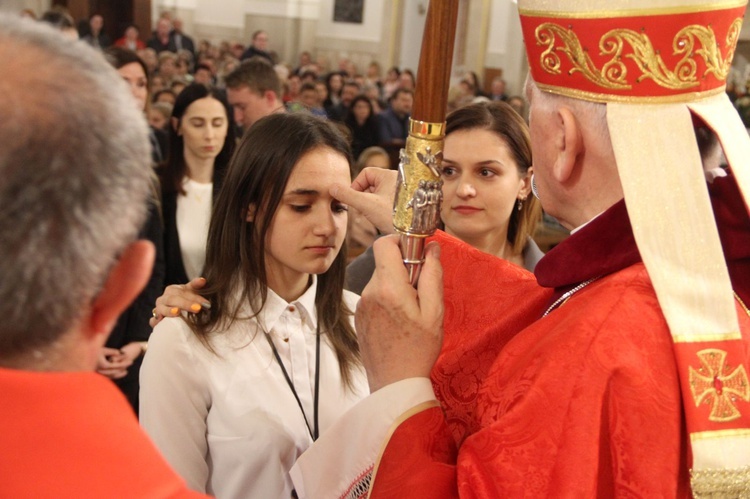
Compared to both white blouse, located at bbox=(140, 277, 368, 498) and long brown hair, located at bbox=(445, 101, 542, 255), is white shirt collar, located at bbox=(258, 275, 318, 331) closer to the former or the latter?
white blouse, located at bbox=(140, 277, 368, 498)

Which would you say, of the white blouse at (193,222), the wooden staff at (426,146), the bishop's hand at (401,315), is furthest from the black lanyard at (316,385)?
the white blouse at (193,222)

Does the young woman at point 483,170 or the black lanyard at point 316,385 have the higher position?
the young woman at point 483,170

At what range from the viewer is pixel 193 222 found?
431cm

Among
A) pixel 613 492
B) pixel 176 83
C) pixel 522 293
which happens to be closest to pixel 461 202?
pixel 522 293

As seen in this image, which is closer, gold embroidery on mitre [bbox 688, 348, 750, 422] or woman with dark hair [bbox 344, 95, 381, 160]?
gold embroidery on mitre [bbox 688, 348, 750, 422]

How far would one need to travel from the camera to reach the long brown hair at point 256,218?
234 centimetres

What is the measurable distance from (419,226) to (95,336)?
2.42 ft

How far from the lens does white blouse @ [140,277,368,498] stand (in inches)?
83.3

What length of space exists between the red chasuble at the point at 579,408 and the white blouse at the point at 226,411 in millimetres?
605

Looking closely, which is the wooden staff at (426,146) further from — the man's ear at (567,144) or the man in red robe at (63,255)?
the man in red robe at (63,255)

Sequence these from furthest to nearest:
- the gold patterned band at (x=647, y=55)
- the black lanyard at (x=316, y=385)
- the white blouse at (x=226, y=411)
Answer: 1. the black lanyard at (x=316, y=385)
2. the white blouse at (x=226, y=411)
3. the gold patterned band at (x=647, y=55)

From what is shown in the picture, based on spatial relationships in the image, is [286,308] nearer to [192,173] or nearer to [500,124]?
[500,124]

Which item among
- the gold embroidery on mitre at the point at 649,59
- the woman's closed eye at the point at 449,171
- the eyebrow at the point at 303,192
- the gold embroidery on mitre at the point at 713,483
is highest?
the gold embroidery on mitre at the point at 649,59

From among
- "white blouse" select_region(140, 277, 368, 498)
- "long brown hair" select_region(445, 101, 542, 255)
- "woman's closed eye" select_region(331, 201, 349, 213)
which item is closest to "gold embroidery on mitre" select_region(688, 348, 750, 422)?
"white blouse" select_region(140, 277, 368, 498)
